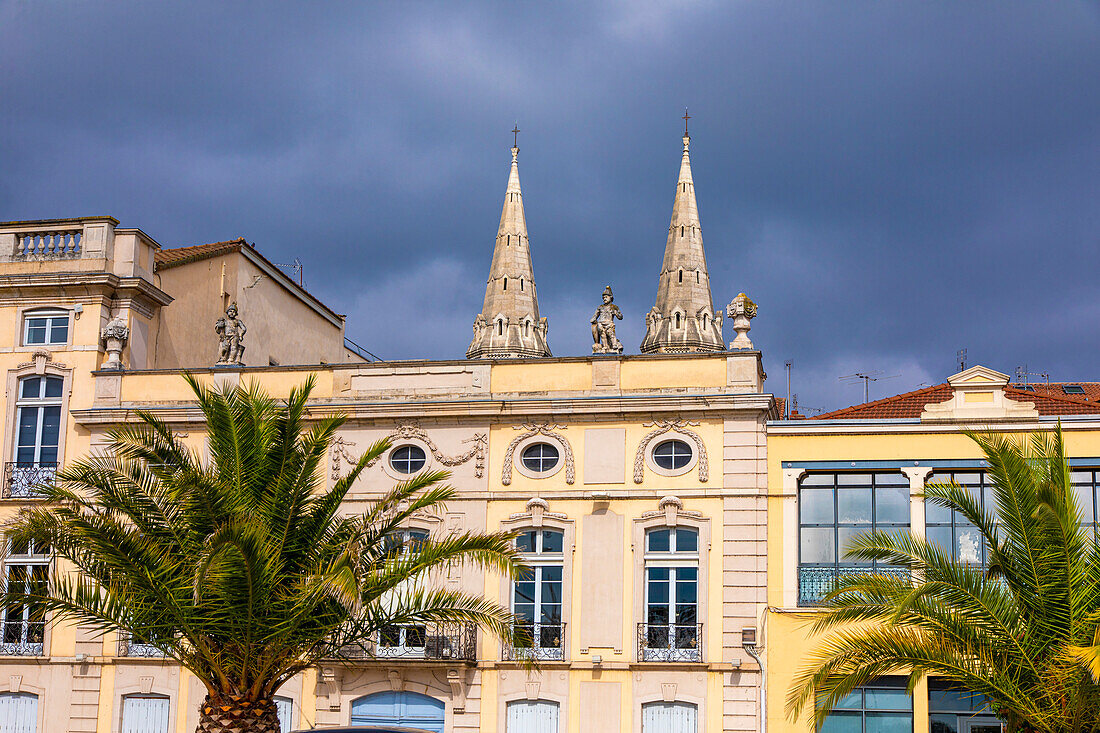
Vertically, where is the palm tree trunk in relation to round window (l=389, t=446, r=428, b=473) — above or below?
below

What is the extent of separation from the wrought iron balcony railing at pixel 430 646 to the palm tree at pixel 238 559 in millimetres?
6620

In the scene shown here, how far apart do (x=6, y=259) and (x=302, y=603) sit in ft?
54.1

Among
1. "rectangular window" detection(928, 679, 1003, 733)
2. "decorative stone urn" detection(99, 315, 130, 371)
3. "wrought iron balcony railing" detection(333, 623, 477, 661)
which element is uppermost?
"decorative stone urn" detection(99, 315, 130, 371)

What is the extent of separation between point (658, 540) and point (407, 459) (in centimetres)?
555

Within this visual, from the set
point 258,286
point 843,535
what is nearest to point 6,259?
point 258,286

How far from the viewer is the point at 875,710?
88.5 ft

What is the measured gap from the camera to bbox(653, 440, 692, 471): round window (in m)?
29.0

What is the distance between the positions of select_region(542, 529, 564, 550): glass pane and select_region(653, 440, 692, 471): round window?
2.52 metres

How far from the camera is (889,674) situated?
2705 centimetres

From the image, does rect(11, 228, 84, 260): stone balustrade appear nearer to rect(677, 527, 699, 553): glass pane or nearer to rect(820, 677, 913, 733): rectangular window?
rect(677, 527, 699, 553): glass pane

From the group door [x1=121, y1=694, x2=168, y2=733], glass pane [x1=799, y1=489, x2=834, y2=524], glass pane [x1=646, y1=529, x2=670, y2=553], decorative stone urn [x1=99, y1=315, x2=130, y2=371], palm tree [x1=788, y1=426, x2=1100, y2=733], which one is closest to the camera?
palm tree [x1=788, y1=426, x2=1100, y2=733]

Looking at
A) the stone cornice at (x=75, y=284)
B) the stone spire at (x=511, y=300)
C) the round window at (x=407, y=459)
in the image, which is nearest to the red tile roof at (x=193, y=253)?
the stone cornice at (x=75, y=284)

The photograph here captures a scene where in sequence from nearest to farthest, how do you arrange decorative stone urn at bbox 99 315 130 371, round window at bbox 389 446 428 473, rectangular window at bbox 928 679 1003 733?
rectangular window at bbox 928 679 1003 733
round window at bbox 389 446 428 473
decorative stone urn at bbox 99 315 130 371

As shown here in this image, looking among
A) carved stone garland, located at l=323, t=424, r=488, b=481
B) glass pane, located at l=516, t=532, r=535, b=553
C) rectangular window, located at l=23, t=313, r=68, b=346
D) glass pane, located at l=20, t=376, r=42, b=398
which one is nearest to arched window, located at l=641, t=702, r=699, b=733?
glass pane, located at l=516, t=532, r=535, b=553
